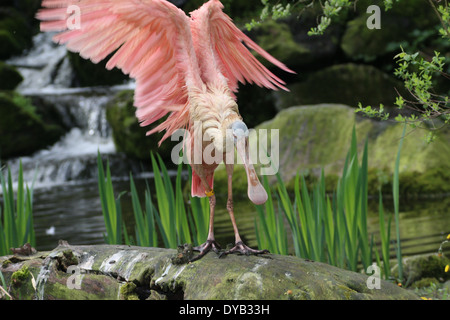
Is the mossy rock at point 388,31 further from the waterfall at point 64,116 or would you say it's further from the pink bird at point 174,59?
the pink bird at point 174,59

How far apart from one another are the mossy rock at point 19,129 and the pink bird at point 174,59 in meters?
11.2

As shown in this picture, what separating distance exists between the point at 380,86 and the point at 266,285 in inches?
446

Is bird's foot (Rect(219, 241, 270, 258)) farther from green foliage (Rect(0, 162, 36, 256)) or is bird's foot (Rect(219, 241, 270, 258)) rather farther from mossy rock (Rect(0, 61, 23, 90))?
mossy rock (Rect(0, 61, 23, 90))

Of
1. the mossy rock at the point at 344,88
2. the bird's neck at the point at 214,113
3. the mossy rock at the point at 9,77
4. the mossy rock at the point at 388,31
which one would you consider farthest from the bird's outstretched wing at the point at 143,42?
the mossy rock at the point at 9,77

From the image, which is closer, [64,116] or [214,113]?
[214,113]

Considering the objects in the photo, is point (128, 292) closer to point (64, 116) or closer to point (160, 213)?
point (160, 213)

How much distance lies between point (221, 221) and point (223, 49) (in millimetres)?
3972

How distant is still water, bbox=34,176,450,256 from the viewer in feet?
20.9

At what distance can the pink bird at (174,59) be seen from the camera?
11.1 ft

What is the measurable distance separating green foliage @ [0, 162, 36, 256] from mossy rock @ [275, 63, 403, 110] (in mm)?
9852

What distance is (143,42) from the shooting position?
3.65 meters

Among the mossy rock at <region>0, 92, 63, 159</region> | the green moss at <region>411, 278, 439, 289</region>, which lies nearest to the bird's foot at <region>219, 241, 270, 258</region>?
the green moss at <region>411, 278, 439, 289</region>

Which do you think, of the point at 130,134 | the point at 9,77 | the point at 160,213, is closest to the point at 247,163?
the point at 160,213

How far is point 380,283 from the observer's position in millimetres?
3018
